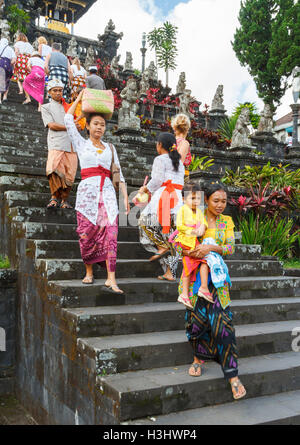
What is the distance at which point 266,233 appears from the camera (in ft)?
23.8

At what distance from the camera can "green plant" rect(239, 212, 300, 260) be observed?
712 cm

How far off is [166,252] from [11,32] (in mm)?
17142

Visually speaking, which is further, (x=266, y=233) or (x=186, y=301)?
(x=266, y=233)

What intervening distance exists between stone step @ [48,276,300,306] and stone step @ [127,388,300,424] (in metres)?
1.28

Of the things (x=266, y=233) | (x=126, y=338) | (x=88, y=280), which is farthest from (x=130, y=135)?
(x=126, y=338)

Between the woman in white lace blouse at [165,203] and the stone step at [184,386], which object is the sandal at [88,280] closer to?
the woman in white lace blouse at [165,203]

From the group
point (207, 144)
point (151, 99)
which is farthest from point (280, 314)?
point (151, 99)

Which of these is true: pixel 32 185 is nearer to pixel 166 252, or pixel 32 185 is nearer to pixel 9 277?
pixel 9 277

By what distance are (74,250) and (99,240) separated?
86cm

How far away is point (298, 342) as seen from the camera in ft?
13.9

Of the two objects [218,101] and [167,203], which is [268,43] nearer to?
[218,101]

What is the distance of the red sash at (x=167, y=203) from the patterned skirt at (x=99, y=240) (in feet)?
2.44

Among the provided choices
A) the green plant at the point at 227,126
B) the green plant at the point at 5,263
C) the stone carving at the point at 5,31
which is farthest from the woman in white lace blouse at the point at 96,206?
the green plant at the point at 227,126

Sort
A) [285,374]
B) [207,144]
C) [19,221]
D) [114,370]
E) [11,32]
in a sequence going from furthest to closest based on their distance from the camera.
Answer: [11,32], [207,144], [19,221], [285,374], [114,370]
